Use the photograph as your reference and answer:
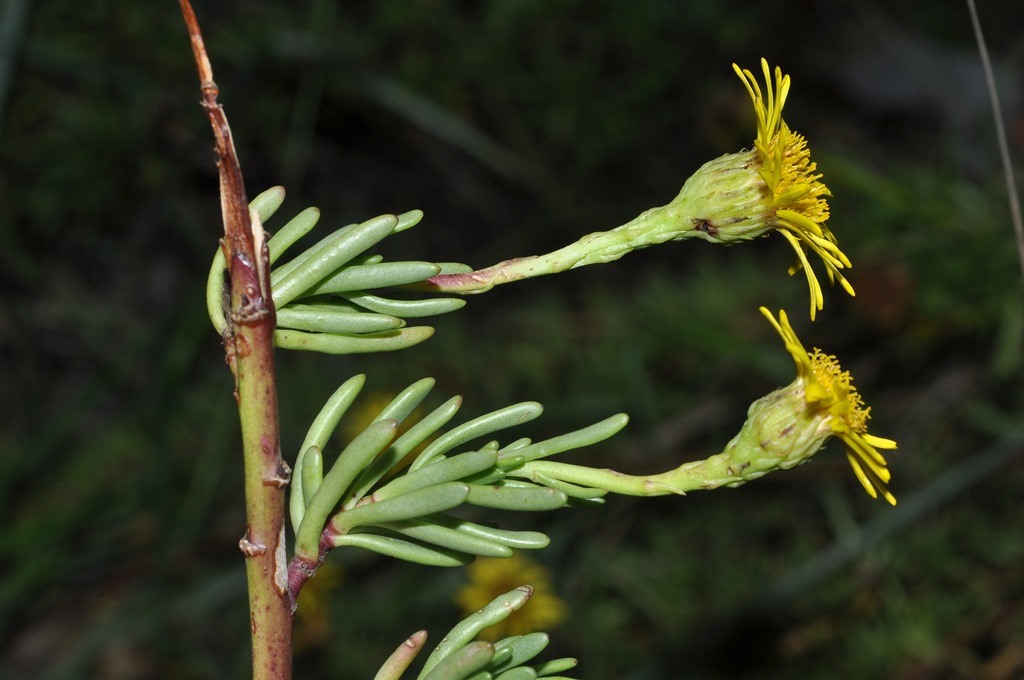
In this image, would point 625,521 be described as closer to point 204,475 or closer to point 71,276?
point 204,475

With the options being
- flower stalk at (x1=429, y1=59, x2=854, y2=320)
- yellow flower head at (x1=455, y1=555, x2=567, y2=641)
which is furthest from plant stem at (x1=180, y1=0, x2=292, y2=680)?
yellow flower head at (x1=455, y1=555, x2=567, y2=641)

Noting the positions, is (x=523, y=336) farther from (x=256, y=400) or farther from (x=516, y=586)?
(x=256, y=400)

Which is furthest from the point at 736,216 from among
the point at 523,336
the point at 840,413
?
the point at 523,336

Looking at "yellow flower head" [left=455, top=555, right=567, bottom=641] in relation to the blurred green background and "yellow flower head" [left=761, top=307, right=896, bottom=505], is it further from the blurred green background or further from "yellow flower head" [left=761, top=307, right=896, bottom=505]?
"yellow flower head" [left=761, top=307, right=896, bottom=505]


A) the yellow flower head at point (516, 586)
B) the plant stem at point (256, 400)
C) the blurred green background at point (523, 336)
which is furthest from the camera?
the blurred green background at point (523, 336)

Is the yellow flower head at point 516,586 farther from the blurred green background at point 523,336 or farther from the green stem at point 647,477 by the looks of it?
the green stem at point 647,477

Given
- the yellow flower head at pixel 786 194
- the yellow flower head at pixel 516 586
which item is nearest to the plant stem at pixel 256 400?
the yellow flower head at pixel 786 194

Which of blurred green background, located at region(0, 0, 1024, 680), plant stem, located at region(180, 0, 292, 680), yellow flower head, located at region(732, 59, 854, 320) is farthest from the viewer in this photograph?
blurred green background, located at region(0, 0, 1024, 680)
